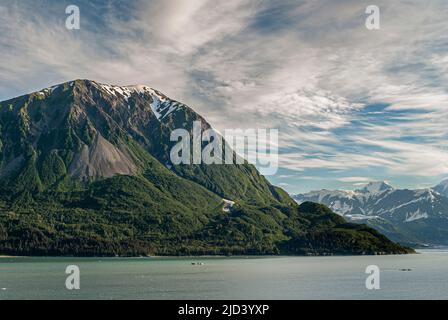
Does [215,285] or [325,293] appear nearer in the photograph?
[325,293]
